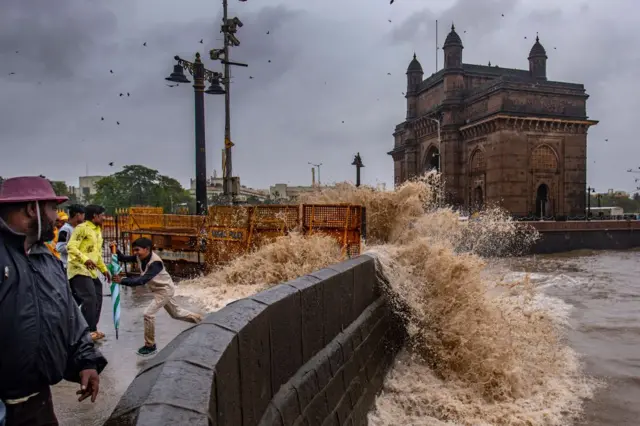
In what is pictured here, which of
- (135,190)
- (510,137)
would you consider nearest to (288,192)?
(135,190)

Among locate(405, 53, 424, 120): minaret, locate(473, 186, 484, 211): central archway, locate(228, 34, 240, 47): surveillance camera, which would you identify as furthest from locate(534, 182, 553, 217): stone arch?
locate(228, 34, 240, 47): surveillance camera

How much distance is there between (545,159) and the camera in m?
47.8

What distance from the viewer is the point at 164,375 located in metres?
2.09

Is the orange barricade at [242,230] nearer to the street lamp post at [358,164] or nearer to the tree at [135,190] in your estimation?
the street lamp post at [358,164]

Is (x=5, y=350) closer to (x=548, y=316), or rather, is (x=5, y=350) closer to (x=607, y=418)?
(x=607, y=418)

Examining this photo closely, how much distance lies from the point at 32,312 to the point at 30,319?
0.03 metres

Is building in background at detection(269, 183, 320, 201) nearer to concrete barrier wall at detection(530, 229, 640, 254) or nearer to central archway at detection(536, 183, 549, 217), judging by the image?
concrete barrier wall at detection(530, 229, 640, 254)

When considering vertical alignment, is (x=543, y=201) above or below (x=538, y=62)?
below

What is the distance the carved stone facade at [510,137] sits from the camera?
1786 inches

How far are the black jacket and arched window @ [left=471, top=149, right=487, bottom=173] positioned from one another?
4890 centimetres

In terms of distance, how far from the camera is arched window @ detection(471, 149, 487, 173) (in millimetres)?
48500

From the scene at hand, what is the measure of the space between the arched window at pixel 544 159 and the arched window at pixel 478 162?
4.53 m

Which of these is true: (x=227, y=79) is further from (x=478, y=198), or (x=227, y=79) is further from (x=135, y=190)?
(x=135, y=190)

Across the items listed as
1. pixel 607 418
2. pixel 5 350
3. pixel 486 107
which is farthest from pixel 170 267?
pixel 486 107
